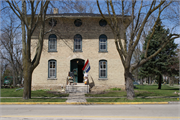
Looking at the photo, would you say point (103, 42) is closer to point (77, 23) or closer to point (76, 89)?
point (77, 23)

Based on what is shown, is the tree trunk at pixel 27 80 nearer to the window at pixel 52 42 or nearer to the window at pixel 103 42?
the window at pixel 52 42

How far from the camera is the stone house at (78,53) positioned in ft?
70.6

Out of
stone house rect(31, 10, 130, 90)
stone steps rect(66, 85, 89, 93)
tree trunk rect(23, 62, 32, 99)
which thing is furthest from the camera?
stone house rect(31, 10, 130, 90)

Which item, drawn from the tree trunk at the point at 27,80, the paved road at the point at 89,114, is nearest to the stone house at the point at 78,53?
the tree trunk at the point at 27,80

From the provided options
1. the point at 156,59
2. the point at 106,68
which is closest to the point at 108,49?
the point at 106,68

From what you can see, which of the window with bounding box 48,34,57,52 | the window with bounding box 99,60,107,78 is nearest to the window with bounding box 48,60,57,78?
the window with bounding box 48,34,57,52

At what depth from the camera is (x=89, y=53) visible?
21.7 meters

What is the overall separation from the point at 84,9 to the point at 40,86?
11.3 metres

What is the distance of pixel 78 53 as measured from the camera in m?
21.7

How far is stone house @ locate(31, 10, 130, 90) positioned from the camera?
21516 millimetres

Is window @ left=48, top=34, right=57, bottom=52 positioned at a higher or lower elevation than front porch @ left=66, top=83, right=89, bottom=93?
higher

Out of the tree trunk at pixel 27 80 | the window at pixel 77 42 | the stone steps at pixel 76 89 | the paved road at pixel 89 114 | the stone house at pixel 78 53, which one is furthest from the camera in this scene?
the window at pixel 77 42

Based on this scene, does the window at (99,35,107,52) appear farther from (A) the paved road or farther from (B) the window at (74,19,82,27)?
(A) the paved road

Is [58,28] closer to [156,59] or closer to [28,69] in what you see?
[28,69]
